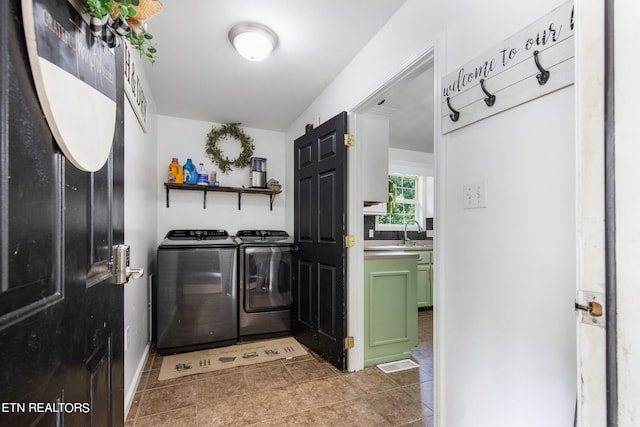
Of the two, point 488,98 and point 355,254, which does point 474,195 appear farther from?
point 355,254

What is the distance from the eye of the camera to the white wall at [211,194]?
11.3ft

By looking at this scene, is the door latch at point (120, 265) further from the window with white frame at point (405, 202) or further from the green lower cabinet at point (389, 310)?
the window with white frame at point (405, 202)

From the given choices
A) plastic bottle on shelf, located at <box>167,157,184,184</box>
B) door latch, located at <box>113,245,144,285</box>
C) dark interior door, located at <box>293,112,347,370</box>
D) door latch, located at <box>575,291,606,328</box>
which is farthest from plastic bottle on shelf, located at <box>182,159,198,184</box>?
door latch, located at <box>575,291,606,328</box>

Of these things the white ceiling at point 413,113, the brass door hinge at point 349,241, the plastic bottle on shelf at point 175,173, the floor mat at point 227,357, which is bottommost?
the floor mat at point 227,357

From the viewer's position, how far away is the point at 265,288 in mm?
3119

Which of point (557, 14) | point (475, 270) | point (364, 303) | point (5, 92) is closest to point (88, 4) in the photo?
point (5, 92)

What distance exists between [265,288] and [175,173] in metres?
1.58

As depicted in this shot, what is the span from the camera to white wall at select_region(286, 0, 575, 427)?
0.98 meters

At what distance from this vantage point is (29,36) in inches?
18.4

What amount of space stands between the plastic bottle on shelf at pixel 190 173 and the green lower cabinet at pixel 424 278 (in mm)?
2974

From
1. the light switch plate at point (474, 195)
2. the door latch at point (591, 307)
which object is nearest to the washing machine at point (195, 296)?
the light switch plate at point (474, 195)

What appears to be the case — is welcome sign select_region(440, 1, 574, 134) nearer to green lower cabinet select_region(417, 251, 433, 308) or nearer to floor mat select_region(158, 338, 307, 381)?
floor mat select_region(158, 338, 307, 381)

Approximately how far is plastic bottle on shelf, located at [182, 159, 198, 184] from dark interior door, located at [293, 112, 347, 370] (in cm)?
117

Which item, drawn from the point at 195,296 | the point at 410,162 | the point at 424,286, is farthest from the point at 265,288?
the point at 410,162
